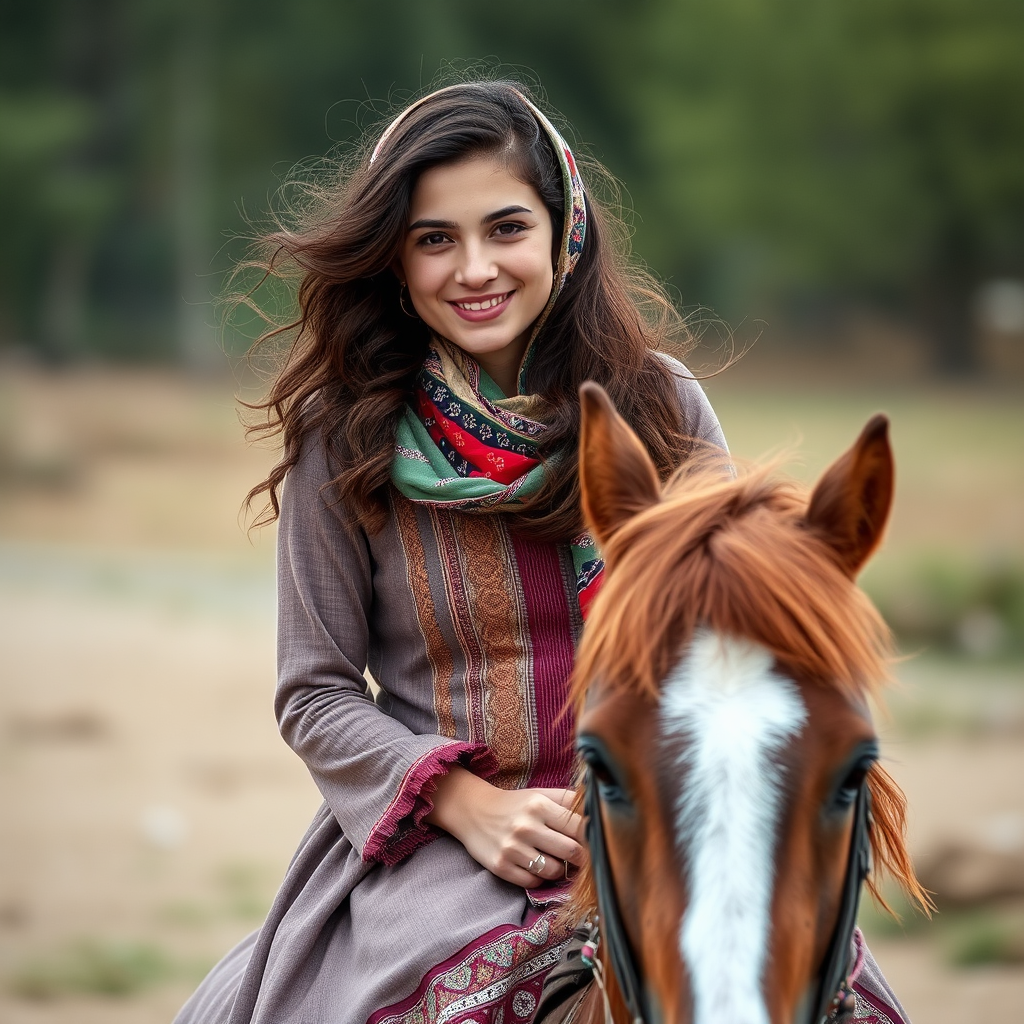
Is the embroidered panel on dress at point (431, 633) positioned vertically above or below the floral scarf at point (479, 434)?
below

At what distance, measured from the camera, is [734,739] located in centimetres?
127

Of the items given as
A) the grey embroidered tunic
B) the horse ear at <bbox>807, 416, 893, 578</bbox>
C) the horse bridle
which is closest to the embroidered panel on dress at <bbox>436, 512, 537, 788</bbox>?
the grey embroidered tunic

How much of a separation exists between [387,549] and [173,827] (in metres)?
6.04

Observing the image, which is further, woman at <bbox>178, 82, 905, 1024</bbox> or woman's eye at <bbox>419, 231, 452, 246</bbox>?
woman's eye at <bbox>419, 231, 452, 246</bbox>

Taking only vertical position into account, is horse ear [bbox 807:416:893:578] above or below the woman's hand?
above

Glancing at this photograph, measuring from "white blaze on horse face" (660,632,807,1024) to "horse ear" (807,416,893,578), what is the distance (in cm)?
20

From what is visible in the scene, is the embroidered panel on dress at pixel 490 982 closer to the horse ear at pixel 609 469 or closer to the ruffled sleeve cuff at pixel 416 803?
the ruffled sleeve cuff at pixel 416 803

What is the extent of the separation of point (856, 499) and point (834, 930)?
456 mm

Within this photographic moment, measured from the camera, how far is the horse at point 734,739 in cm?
124

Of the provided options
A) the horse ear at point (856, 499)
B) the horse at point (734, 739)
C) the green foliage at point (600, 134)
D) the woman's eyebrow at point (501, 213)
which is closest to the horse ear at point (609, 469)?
the horse at point (734, 739)

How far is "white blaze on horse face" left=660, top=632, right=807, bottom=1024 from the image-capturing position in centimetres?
120

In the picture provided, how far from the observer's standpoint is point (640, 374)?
2.19 metres

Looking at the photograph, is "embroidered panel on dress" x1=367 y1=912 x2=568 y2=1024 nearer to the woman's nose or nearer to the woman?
the woman

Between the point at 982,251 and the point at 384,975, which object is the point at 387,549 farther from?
the point at 982,251
